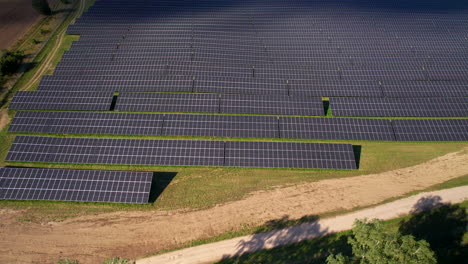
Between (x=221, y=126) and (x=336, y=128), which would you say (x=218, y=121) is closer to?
(x=221, y=126)

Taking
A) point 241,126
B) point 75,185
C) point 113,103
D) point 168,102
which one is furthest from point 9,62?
point 241,126

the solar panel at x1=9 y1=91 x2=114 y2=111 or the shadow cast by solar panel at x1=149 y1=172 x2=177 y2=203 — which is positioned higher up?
the solar panel at x1=9 y1=91 x2=114 y2=111

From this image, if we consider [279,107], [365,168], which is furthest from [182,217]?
[365,168]

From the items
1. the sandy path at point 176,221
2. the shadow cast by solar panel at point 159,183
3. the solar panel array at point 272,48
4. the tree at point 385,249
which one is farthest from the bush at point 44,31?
the tree at point 385,249

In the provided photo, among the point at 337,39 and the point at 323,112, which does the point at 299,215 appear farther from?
the point at 337,39

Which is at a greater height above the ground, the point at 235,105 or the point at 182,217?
the point at 235,105

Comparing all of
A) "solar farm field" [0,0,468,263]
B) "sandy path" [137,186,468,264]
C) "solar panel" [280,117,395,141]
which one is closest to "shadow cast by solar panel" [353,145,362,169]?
"solar farm field" [0,0,468,263]

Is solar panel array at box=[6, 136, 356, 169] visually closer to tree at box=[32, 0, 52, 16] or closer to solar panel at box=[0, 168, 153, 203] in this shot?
solar panel at box=[0, 168, 153, 203]
